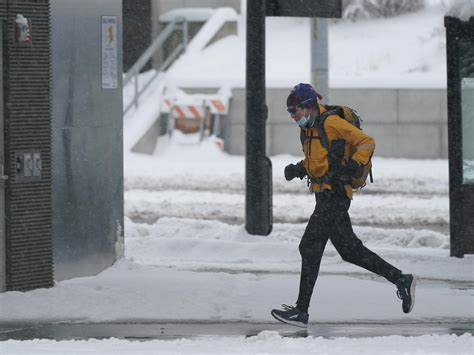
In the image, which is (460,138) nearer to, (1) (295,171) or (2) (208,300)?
(2) (208,300)

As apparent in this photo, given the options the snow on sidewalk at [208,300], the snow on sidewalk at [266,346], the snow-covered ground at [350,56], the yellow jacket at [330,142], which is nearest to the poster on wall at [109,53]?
the snow on sidewalk at [208,300]

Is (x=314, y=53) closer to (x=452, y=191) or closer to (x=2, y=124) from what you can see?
(x=452, y=191)

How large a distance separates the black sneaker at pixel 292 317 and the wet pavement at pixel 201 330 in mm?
68

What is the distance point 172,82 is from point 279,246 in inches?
600

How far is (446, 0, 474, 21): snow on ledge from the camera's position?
12.6 metres

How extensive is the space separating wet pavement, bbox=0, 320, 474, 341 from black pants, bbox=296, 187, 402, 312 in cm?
31

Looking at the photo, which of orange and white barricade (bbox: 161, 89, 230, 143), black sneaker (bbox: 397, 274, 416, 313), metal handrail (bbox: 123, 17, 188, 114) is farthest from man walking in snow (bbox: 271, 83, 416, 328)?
metal handrail (bbox: 123, 17, 188, 114)

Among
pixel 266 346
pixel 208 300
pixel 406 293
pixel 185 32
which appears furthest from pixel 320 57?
pixel 266 346

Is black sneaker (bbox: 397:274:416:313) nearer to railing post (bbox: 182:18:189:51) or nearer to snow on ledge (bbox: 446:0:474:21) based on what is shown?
snow on ledge (bbox: 446:0:474:21)

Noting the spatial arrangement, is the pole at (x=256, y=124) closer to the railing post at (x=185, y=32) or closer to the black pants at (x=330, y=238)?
the black pants at (x=330, y=238)

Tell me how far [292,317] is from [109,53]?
11.3 feet

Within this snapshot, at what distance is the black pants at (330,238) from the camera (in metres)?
9.28

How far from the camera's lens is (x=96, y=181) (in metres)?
11.6

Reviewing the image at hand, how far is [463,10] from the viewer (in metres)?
12.6
